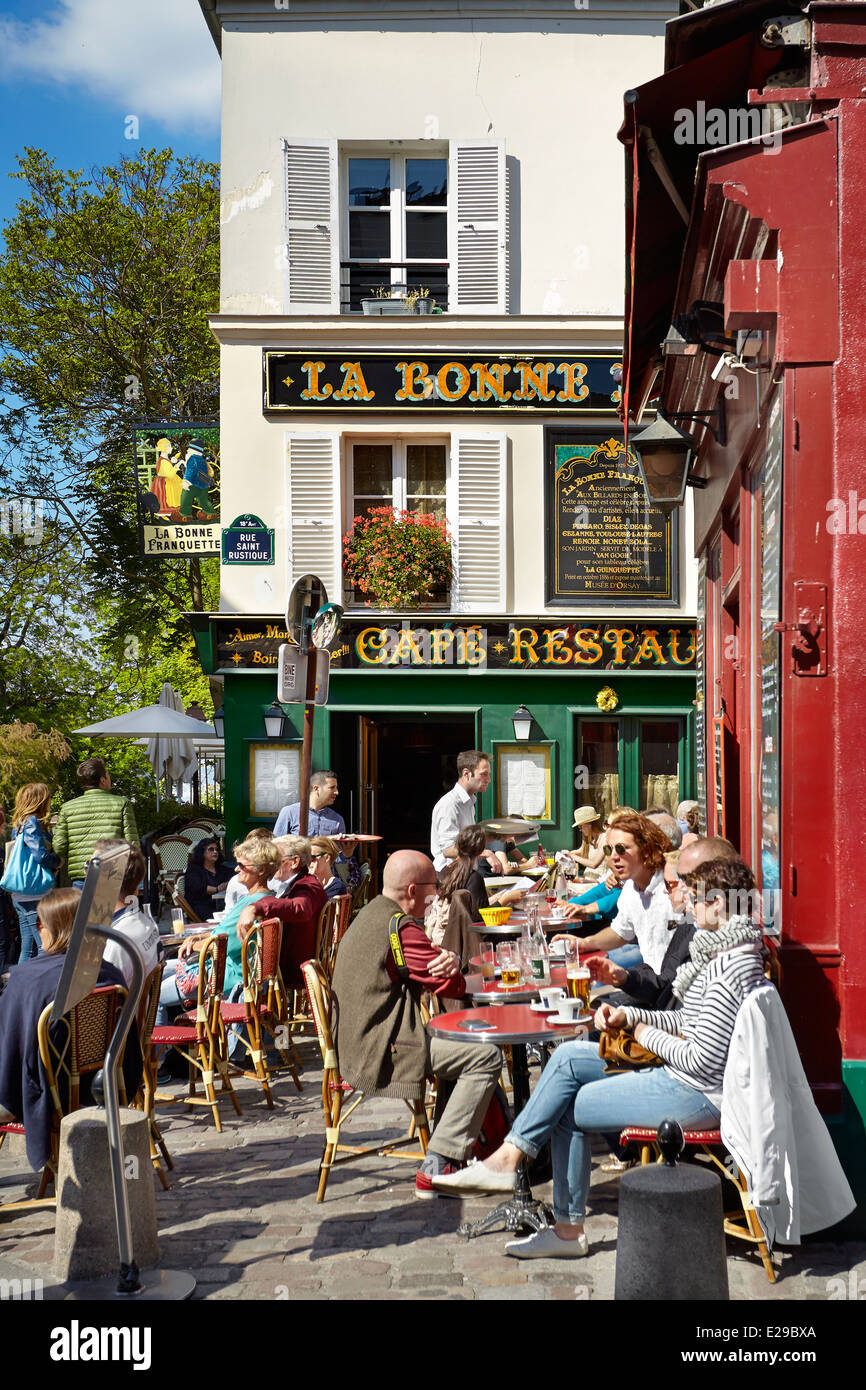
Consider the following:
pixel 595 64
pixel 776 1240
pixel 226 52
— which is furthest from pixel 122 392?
pixel 776 1240

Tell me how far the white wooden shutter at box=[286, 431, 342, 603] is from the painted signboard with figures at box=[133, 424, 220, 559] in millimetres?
868

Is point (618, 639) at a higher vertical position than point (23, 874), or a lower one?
higher

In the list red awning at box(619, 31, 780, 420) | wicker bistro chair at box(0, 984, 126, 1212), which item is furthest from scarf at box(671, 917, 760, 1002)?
red awning at box(619, 31, 780, 420)

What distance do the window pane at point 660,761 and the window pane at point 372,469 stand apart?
12.4 feet

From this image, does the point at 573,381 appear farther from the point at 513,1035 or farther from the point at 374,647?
the point at 513,1035

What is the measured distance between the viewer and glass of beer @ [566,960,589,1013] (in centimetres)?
580

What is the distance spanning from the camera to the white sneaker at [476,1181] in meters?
5.42

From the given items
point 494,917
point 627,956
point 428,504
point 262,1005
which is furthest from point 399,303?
point 627,956

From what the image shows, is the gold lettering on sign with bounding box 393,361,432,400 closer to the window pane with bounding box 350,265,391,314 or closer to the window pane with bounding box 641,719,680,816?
the window pane with bounding box 350,265,391,314

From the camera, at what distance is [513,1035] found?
5.29 m

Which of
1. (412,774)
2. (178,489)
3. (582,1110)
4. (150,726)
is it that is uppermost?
(178,489)

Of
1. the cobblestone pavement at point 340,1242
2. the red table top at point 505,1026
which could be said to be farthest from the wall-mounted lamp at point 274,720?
the red table top at point 505,1026

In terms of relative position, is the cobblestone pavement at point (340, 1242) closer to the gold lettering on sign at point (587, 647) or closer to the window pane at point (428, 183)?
the gold lettering on sign at point (587, 647)

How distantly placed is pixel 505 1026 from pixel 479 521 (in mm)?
9449
